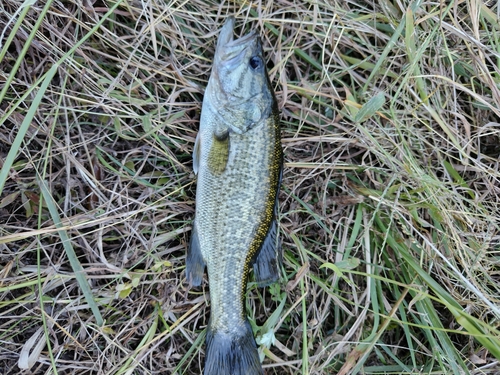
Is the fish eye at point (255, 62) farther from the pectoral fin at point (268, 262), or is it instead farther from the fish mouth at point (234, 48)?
the pectoral fin at point (268, 262)

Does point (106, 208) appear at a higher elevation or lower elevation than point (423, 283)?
higher

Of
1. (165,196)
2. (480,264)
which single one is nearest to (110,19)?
(165,196)

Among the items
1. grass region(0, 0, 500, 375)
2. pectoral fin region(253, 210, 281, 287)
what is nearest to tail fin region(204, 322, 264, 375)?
grass region(0, 0, 500, 375)

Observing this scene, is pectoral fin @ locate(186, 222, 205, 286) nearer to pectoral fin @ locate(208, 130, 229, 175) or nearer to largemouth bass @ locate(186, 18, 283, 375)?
largemouth bass @ locate(186, 18, 283, 375)

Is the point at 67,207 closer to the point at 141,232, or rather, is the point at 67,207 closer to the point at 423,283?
the point at 141,232

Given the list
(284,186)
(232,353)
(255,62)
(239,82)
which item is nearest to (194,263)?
(232,353)

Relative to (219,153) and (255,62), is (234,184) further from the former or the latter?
(255,62)
